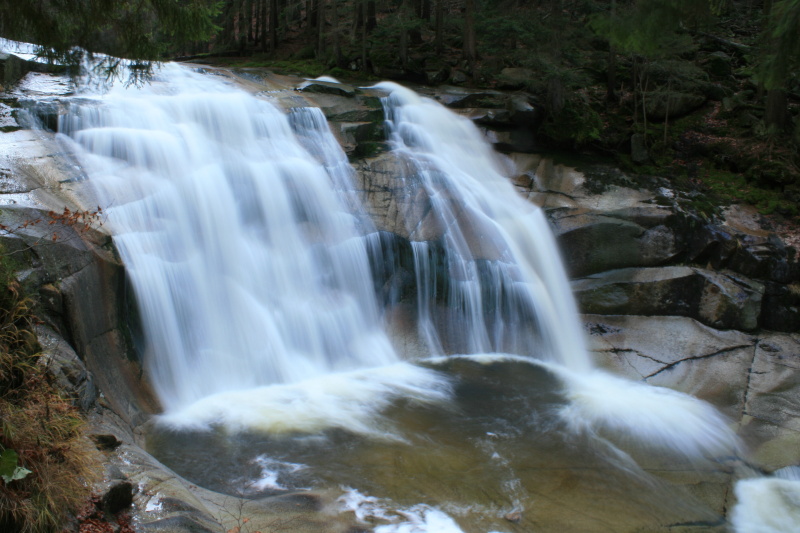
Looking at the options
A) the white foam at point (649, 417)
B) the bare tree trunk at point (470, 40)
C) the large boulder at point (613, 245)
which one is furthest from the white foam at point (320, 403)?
the bare tree trunk at point (470, 40)

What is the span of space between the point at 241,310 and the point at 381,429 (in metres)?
3.18

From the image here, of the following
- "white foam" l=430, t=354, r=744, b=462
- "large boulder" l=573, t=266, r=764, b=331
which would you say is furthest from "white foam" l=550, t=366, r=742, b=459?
"large boulder" l=573, t=266, r=764, b=331

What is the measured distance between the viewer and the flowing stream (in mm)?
6023

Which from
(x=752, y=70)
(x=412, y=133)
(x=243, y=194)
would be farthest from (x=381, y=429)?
(x=752, y=70)

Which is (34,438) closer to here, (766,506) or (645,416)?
(766,506)

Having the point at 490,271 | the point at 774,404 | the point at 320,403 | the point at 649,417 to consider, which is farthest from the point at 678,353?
the point at 320,403

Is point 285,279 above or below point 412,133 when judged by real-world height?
below

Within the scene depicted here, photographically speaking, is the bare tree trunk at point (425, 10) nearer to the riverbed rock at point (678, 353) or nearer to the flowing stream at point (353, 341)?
the flowing stream at point (353, 341)

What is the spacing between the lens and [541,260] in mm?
11195

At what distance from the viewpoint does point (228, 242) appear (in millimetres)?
9398

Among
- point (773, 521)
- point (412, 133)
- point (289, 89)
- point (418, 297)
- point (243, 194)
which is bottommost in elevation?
point (773, 521)

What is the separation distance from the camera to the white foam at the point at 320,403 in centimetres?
700

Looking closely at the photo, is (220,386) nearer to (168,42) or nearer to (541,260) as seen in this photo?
(168,42)

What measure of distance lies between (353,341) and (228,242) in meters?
2.62
